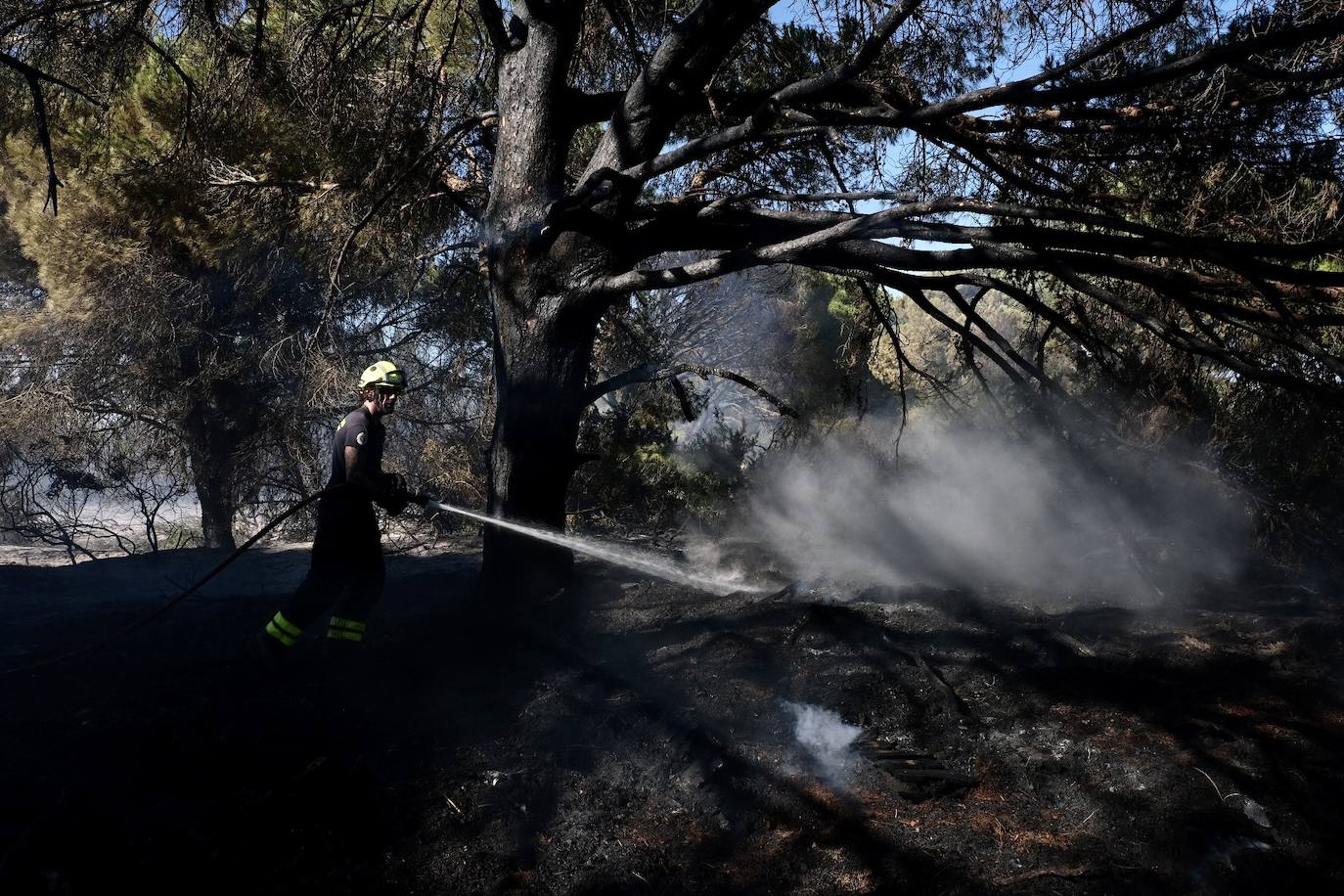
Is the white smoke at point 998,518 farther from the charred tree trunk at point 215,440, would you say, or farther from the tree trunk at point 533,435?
the charred tree trunk at point 215,440

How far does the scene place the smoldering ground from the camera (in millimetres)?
8109

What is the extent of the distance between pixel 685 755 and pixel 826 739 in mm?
752

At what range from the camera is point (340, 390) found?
30.3 ft

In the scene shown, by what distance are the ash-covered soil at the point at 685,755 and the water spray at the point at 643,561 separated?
0.49 m

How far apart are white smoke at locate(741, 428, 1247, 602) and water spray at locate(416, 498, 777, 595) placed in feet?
2.10

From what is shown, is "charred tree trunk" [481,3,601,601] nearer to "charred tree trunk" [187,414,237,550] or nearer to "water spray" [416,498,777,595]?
"water spray" [416,498,777,595]

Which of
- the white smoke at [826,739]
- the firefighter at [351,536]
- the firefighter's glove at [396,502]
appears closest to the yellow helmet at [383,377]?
the firefighter at [351,536]

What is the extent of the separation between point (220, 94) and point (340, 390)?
3404 millimetres

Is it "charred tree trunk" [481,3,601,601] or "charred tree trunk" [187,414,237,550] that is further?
"charred tree trunk" [187,414,237,550]

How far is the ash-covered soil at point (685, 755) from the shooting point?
3.26 meters

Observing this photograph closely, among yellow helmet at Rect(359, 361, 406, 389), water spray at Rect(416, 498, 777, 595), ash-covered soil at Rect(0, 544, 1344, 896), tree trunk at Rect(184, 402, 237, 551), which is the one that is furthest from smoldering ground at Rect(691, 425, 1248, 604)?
tree trunk at Rect(184, 402, 237, 551)

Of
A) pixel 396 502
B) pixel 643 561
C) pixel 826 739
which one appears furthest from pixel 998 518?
pixel 396 502

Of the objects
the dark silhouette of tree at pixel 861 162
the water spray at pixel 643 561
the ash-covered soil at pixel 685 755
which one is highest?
the dark silhouette of tree at pixel 861 162

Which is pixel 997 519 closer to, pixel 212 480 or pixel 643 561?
pixel 643 561
